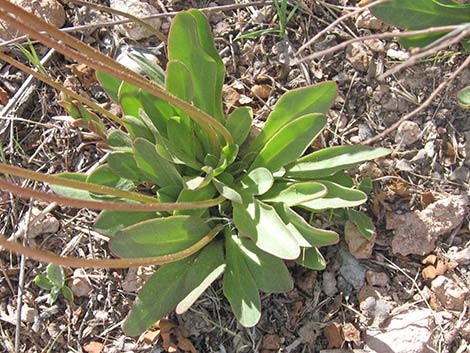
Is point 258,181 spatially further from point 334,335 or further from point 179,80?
point 334,335

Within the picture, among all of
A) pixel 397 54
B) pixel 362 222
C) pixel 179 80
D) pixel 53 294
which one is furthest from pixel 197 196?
pixel 397 54

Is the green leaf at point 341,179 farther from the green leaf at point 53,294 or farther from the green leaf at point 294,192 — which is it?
the green leaf at point 53,294

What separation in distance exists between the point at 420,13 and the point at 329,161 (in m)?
0.70

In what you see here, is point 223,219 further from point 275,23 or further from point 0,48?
point 0,48

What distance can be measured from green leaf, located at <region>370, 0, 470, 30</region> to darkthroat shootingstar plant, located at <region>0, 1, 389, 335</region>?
17.0 inches

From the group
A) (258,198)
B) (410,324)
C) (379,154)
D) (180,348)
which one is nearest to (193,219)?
(258,198)

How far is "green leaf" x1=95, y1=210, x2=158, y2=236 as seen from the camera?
2.10 meters

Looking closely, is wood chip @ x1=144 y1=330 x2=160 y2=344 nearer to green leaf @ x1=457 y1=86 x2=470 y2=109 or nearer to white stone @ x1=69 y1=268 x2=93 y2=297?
white stone @ x1=69 y1=268 x2=93 y2=297

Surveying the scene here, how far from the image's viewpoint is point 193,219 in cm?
209

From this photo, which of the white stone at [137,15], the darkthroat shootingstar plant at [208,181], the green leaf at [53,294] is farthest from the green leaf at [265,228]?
the white stone at [137,15]

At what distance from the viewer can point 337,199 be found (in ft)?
6.73

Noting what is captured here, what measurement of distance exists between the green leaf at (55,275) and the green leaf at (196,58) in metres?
0.86

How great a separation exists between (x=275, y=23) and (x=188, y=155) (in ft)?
2.53

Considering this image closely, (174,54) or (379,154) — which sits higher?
(174,54)
